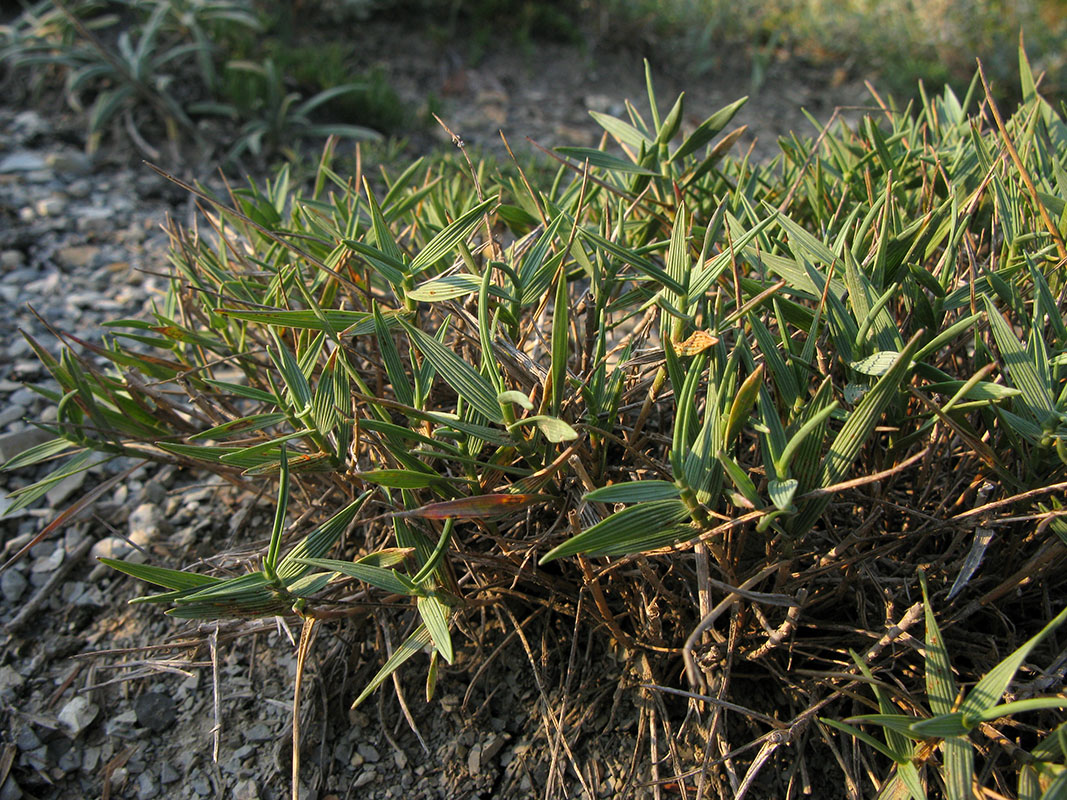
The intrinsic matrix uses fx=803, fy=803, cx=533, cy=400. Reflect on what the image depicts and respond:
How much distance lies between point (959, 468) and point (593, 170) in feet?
2.86

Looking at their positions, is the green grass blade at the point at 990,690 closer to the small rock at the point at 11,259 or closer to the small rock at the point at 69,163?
the small rock at the point at 11,259

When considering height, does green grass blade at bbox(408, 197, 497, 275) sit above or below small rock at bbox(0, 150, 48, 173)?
above

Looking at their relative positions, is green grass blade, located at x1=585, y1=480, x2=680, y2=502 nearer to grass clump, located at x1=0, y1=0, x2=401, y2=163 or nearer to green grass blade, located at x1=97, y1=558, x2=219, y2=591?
green grass blade, located at x1=97, y1=558, x2=219, y2=591

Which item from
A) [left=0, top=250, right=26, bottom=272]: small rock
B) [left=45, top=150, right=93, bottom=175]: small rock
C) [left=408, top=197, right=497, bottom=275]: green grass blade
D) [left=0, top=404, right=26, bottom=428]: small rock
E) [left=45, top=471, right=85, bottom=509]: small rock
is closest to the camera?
[left=408, top=197, right=497, bottom=275]: green grass blade

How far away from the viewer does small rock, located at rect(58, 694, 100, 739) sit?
1315mm

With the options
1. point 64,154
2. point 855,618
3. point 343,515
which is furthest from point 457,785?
point 64,154

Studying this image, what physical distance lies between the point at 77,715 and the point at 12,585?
36 centimetres

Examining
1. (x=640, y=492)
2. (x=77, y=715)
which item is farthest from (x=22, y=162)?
(x=640, y=492)

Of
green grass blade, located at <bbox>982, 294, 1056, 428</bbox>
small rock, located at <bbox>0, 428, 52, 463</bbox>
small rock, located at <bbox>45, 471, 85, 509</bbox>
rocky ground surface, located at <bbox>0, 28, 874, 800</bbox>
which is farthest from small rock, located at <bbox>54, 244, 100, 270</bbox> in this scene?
green grass blade, located at <bbox>982, 294, 1056, 428</bbox>

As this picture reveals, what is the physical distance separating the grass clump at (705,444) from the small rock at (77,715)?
1.16ft

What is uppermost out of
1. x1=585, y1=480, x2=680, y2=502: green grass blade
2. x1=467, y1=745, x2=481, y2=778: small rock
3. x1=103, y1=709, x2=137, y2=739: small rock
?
x1=585, y1=480, x2=680, y2=502: green grass blade

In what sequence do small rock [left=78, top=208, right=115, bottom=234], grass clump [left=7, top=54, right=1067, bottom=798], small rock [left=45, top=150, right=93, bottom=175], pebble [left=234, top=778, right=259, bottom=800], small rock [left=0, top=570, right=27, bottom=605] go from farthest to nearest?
small rock [left=45, top=150, right=93, bottom=175] → small rock [left=78, top=208, right=115, bottom=234] → small rock [left=0, top=570, right=27, bottom=605] → pebble [left=234, top=778, right=259, bottom=800] → grass clump [left=7, top=54, right=1067, bottom=798]

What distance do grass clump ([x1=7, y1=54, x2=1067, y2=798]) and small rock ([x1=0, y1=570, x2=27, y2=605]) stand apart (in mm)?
344

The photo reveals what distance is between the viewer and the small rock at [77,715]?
132 centimetres
